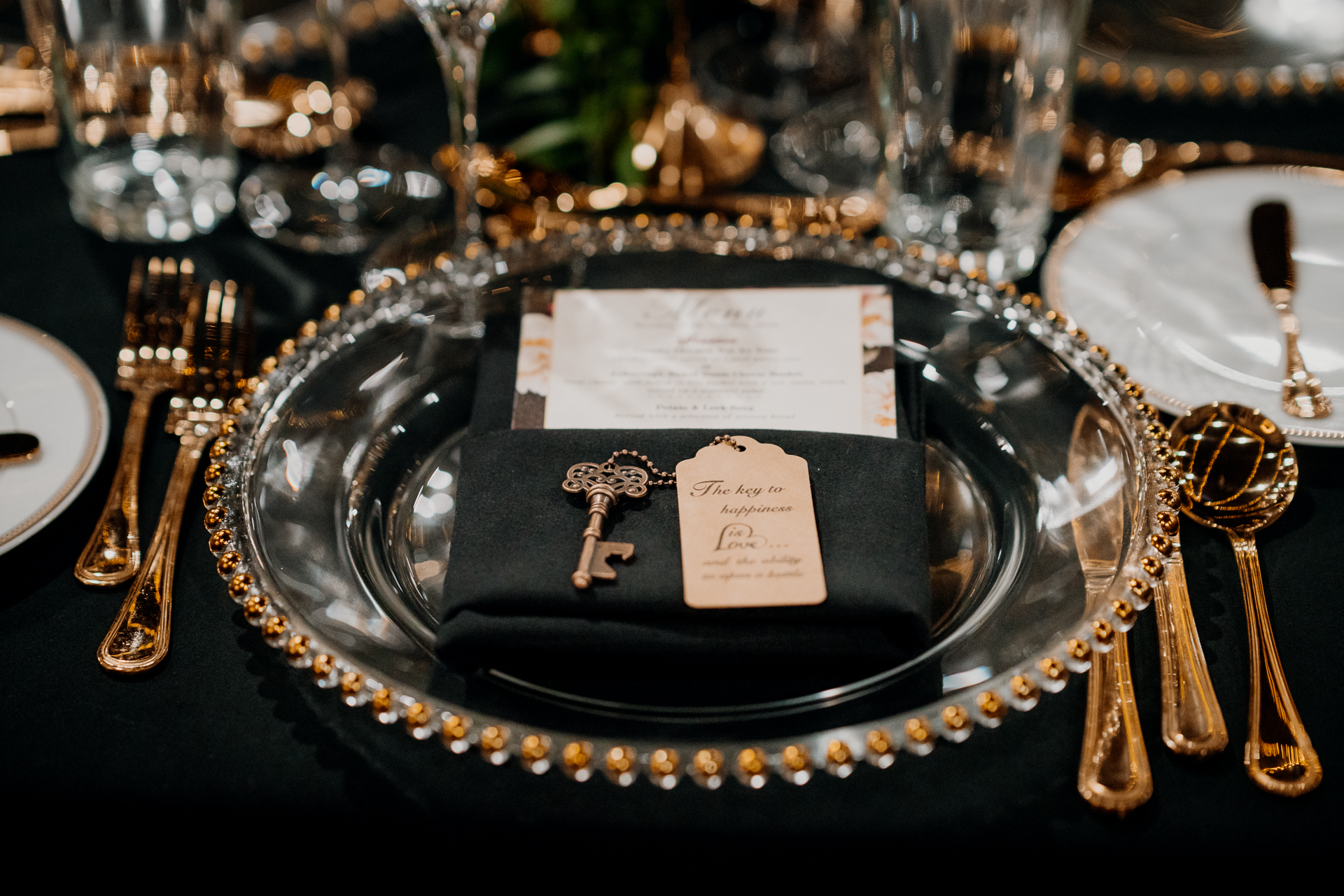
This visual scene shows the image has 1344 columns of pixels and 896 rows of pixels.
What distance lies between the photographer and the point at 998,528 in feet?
2.21

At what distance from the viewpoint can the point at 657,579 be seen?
0.58 metres

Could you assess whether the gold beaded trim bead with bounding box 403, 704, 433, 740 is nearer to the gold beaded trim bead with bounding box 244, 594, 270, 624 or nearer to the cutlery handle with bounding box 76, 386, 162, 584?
the gold beaded trim bead with bounding box 244, 594, 270, 624

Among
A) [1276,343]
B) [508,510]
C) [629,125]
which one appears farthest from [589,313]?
[1276,343]

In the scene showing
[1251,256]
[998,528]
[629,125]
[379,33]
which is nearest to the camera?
[998,528]

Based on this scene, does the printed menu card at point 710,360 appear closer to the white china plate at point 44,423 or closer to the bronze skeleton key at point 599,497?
the bronze skeleton key at point 599,497

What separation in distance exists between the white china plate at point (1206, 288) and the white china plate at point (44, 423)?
2.61 ft

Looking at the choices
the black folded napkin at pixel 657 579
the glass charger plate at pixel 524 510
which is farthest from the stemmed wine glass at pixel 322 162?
the black folded napkin at pixel 657 579

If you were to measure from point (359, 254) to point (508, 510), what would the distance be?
0.47 metres

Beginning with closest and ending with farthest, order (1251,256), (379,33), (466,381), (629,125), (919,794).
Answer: (919,794)
(466,381)
(1251,256)
(629,125)
(379,33)

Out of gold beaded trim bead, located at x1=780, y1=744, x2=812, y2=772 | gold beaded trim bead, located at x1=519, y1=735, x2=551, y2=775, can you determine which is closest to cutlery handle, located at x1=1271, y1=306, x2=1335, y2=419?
gold beaded trim bead, located at x1=780, y1=744, x2=812, y2=772

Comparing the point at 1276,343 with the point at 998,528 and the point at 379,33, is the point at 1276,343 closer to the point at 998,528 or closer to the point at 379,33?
the point at 998,528

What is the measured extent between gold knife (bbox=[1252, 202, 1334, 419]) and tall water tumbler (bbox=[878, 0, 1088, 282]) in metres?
0.19

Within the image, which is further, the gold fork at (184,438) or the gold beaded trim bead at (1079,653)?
the gold fork at (184,438)

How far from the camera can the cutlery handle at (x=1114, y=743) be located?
1.82 feet
